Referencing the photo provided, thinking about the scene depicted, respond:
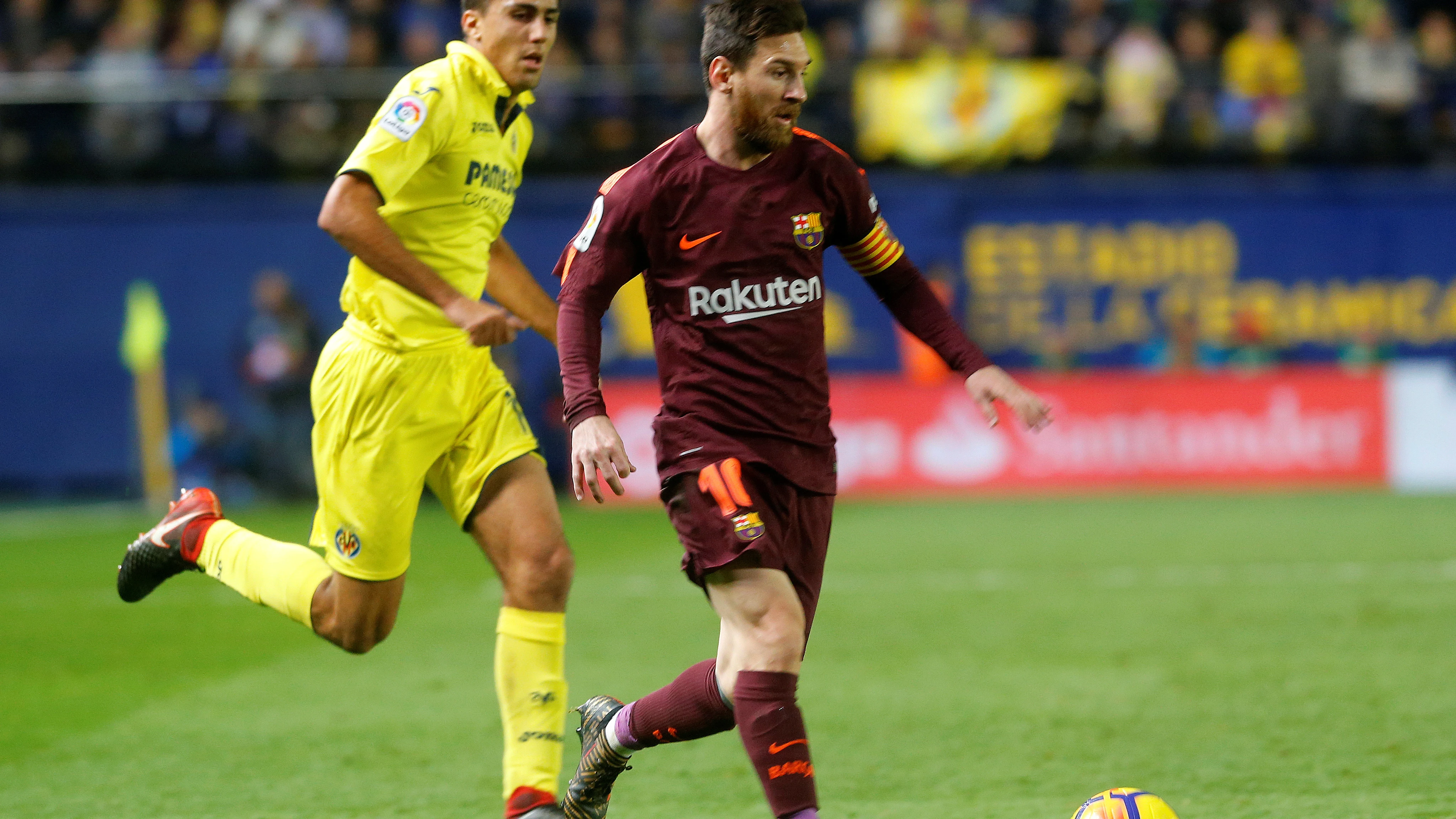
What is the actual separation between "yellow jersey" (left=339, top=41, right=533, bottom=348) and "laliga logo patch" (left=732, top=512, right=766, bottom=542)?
125 cm

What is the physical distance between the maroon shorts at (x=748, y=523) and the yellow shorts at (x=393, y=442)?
0.97 m

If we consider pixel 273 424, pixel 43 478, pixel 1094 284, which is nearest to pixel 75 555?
pixel 273 424

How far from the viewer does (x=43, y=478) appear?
60.1ft

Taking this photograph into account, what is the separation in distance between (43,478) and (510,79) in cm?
1506

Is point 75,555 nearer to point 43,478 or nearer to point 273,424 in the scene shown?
point 273,424

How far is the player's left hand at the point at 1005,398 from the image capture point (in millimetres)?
4137

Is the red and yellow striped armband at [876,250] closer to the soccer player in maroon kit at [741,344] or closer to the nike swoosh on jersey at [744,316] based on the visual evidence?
the soccer player in maroon kit at [741,344]

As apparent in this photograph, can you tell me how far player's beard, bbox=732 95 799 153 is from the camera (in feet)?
13.5

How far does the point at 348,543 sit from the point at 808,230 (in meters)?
1.77

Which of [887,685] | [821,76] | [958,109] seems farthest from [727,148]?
[821,76]

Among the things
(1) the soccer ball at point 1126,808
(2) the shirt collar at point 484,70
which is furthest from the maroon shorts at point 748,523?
(2) the shirt collar at point 484,70

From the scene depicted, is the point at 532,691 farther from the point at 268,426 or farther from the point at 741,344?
the point at 268,426

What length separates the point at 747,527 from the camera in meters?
4.03

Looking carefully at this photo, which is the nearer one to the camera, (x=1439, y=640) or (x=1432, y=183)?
(x=1439, y=640)
